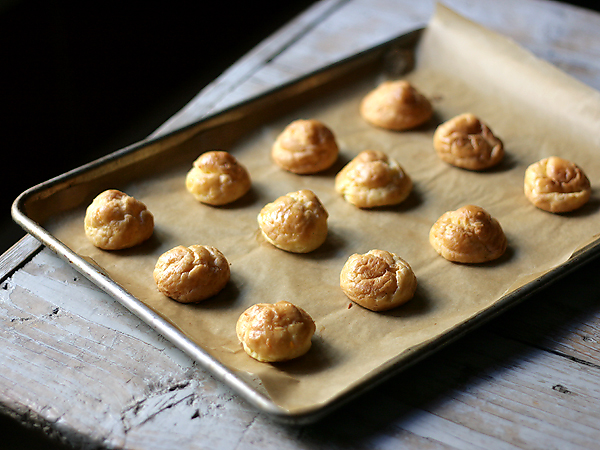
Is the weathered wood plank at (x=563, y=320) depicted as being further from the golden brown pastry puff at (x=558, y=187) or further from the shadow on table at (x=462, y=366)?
the golden brown pastry puff at (x=558, y=187)

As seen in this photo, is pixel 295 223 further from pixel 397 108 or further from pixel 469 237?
pixel 397 108

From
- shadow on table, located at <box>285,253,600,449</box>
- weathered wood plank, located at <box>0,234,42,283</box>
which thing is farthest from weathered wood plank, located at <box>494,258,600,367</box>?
weathered wood plank, located at <box>0,234,42,283</box>

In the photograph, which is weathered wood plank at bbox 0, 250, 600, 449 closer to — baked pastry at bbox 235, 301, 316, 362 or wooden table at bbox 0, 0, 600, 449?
wooden table at bbox 0, 0, 600, 449

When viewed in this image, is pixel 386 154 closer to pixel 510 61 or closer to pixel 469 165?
pixel 469 165

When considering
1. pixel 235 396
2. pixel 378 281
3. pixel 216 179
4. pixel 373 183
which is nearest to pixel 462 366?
pixel 378 281

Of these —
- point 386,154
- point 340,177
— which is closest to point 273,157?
point 340,177
